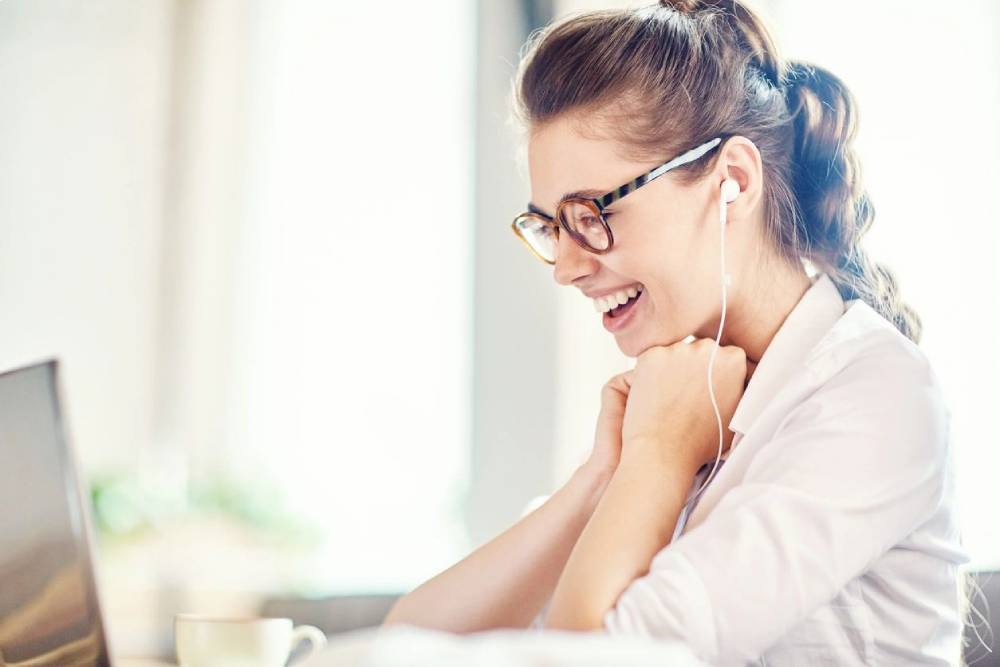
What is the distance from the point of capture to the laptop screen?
92cm

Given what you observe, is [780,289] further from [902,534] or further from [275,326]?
[275,326]

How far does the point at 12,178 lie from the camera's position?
8.04ft

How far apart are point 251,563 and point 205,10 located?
1.38m

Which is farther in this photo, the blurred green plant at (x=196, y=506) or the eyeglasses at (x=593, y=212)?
the blurred green plant at (x=196, y=506)

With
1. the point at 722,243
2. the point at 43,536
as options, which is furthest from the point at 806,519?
the point at 43,536

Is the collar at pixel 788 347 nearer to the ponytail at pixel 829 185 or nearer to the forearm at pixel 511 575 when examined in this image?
the ponytail at pixel 829 185

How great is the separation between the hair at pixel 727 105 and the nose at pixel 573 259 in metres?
0.14

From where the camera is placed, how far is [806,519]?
92cm

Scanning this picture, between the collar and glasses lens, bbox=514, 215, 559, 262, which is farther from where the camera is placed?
glasses lens, bbox=514, 215, 559, 262

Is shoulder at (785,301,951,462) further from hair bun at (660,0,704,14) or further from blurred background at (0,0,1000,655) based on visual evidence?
blurred background at (0,0,1000,655)

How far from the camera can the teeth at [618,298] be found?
133 centimetres

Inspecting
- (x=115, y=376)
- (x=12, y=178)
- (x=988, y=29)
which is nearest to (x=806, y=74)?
(x=988, y=29)

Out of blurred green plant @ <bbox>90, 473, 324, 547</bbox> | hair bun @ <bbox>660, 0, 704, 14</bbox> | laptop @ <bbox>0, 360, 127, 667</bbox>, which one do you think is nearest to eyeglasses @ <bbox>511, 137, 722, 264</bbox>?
hair bun @ <bbox>660, 0, 704, 14</bbox>

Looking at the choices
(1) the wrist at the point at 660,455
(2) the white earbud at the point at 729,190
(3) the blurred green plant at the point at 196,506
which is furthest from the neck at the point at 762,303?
(3) the blurred green plant at the point at 196,506
